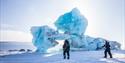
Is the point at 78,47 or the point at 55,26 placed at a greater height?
the point at 55,26

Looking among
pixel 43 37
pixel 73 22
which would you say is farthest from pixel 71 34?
pixel 43 37

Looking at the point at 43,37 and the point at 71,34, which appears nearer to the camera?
the point at 43,37

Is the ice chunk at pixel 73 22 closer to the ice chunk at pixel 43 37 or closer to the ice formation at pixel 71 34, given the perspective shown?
the ice formation at pixel 71 34

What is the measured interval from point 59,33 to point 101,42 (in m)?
9.29

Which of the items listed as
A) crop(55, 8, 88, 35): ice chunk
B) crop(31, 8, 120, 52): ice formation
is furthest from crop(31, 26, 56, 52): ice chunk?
crop(55, 8, 88, 35): ice chunk

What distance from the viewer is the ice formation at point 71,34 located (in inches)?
1501

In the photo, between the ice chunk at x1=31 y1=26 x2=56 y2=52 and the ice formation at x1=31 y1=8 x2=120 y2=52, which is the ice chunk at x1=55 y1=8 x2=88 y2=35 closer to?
the ice formation at x1=31 y1=8 x2=120 y2=52

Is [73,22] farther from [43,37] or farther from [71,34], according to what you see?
[43,37]

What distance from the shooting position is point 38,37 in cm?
3825

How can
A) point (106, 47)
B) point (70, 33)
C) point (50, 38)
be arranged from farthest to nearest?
point (70, 33) < point (50, 38) < point (106, 47)

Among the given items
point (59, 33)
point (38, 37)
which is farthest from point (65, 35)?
point (38, 37)

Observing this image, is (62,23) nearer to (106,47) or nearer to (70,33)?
(70,33)

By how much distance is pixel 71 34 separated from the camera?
4069cm

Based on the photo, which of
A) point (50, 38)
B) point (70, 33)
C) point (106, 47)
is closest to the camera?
point (106, 47)
